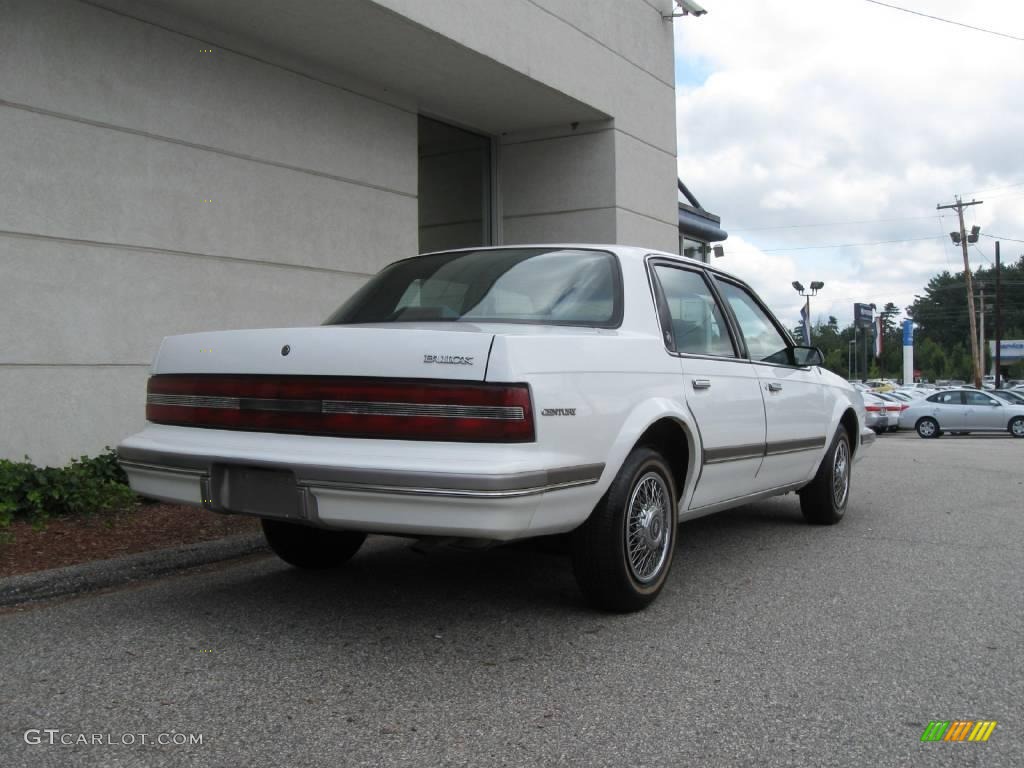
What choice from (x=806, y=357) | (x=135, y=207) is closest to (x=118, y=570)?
(x=135, y=207)

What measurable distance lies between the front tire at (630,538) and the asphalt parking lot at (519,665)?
14cm

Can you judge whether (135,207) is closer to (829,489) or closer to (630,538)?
(630,538)

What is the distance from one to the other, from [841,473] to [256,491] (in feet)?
15.5

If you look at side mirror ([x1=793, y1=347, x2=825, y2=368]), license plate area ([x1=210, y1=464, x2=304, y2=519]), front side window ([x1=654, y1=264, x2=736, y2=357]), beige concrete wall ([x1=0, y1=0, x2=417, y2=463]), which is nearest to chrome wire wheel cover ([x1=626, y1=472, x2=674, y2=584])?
front side window ([x1=654, y1=264, x2=736, y2=357])

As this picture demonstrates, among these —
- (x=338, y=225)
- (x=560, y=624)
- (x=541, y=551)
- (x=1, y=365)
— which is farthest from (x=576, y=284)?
(x=338, y=225)

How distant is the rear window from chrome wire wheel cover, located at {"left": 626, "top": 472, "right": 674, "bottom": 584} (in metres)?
0.76

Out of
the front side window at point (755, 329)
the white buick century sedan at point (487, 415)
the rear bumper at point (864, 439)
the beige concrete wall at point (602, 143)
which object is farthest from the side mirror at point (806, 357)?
the beige concrete wall at point (602, 143)

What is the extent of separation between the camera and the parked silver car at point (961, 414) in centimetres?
2534

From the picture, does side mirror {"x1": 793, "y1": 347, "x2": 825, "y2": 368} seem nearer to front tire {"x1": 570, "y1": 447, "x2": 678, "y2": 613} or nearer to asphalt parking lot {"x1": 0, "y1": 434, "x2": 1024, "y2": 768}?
asphalt parking lot {"x1": 0, "y1": 434, "x2": 1024, "y2": 768}

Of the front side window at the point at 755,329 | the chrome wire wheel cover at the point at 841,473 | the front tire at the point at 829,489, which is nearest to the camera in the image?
the front side window at the point at 755,329

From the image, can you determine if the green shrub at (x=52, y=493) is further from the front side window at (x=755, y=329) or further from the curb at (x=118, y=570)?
the front side window at (x=755, y=329)

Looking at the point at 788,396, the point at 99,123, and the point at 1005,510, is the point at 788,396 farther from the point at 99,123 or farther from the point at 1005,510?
the point at 99,123

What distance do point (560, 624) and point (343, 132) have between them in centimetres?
736

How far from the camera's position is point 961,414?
84.4ft
